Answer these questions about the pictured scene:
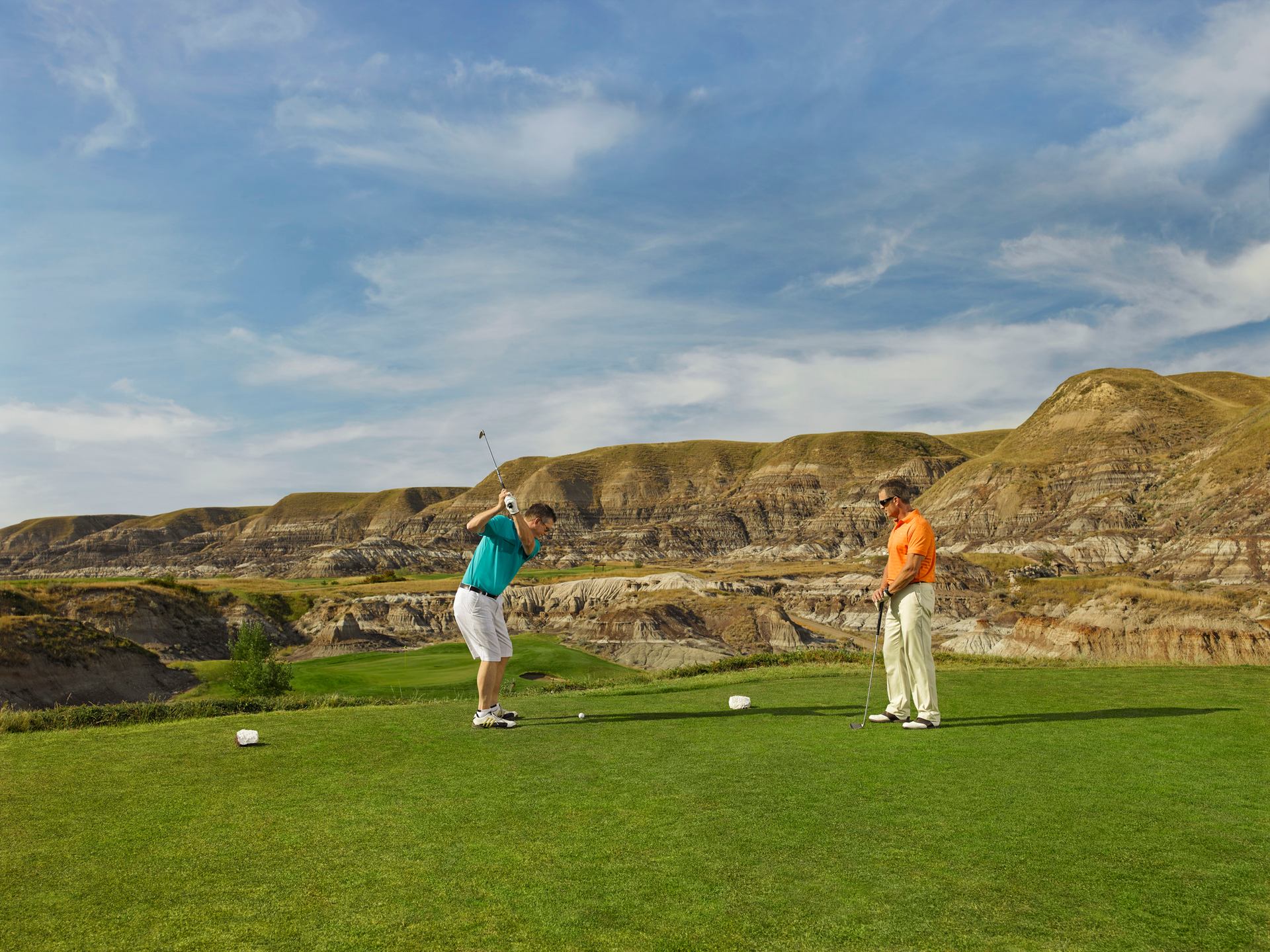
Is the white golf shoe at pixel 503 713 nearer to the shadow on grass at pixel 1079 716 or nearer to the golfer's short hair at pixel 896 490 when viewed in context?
the shadow on grass at pixel 1079 716

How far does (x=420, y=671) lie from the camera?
38.9m

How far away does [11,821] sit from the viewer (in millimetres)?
5336

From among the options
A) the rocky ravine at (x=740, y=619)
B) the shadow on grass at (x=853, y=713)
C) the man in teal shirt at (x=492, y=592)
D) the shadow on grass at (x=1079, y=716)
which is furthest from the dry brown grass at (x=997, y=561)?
the man in teal shirt at (x=492, y=592)

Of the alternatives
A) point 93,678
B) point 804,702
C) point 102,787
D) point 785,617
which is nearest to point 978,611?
point 785,617

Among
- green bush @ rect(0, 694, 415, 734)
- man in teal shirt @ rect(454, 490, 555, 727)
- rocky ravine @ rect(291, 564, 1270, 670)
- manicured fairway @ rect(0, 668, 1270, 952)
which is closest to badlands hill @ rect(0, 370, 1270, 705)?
rocky ravine @ rect(291, 564, 1270, 670)

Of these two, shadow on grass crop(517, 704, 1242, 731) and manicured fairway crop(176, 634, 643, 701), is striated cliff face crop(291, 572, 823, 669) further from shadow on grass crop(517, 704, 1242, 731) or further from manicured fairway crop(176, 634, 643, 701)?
shadow on grass crop(517, 704, 1242, 731)

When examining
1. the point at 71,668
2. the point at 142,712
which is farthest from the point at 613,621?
the point at 142,712

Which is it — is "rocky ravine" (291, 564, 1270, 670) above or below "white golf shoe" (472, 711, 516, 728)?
below

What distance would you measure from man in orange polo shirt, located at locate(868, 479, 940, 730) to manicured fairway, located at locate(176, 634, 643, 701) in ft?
72.0

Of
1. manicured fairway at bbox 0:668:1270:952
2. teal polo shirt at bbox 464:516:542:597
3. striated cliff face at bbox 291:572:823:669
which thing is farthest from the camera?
striated cliff face at bbox 291:572:823:669

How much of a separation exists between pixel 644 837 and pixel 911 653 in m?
5.13

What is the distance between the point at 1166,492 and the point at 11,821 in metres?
121

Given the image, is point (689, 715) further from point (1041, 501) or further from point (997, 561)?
point (1041, 501)

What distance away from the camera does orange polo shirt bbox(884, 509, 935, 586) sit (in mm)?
9227
